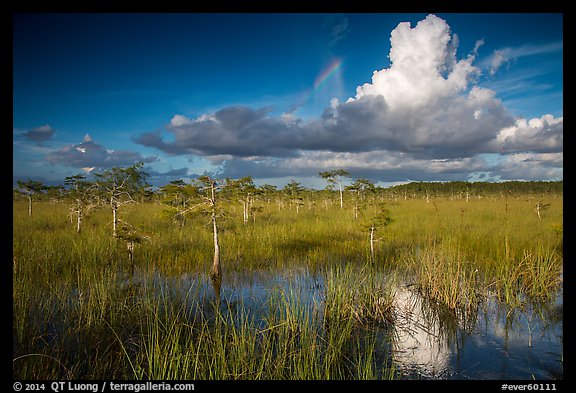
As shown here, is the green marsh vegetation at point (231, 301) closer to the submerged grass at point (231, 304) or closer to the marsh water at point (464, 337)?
the submerged grass at point (231, 304)

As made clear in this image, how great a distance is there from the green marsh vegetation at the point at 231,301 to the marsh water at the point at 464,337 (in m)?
0.17

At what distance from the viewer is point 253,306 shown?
6.29 m

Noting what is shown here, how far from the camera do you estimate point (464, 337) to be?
5.04m

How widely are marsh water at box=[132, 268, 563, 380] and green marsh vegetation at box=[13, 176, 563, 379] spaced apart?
6.7 inches

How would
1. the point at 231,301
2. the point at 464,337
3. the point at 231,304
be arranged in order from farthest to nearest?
the point at 231,301 < the point at 231,304 < the point at 464,337

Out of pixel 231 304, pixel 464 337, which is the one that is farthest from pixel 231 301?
pixel 464 337

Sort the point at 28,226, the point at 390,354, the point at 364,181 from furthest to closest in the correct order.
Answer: the point at 364,181, the point at 28,226, the point at 390,354

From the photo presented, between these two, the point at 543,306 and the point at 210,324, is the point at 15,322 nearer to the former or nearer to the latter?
the point at 210,324

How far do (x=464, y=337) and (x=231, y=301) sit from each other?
485 cm

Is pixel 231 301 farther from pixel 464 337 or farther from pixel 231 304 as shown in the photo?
pixel 464 337

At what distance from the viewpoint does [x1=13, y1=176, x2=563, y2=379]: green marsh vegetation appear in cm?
385
